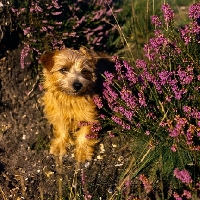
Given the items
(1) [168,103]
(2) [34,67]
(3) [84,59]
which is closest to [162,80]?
(1) [168,103]

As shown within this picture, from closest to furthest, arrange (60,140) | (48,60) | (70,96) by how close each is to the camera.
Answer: (48,60) → (70,96) → (60,140)

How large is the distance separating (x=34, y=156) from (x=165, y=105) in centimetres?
179

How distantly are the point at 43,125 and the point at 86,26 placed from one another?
1748 millimetres

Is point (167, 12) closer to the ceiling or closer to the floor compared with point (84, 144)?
closer to the ceiling

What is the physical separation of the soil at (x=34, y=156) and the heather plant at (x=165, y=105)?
0.38 metres

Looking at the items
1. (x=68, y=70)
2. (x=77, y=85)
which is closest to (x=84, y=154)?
(x=77, y=85)

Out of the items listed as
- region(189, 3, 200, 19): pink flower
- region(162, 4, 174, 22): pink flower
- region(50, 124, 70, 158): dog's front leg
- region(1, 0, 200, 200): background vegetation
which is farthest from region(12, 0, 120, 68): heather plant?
region(189, 3, 200, 19): pink flower

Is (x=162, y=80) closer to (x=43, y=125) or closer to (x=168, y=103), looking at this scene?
(x=168, y=103)

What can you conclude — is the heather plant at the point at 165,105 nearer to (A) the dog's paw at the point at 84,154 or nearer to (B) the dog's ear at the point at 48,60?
(A) the dog's paw at the point at 84,154

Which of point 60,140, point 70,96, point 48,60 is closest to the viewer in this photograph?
point 48,60

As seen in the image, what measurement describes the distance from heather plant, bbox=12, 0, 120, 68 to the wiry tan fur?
91cm

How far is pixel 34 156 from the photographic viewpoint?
16.1 ft

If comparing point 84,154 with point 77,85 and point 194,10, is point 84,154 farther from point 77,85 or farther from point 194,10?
point 194,10

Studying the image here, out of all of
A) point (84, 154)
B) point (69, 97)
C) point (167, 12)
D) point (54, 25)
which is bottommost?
point (84, 154)
